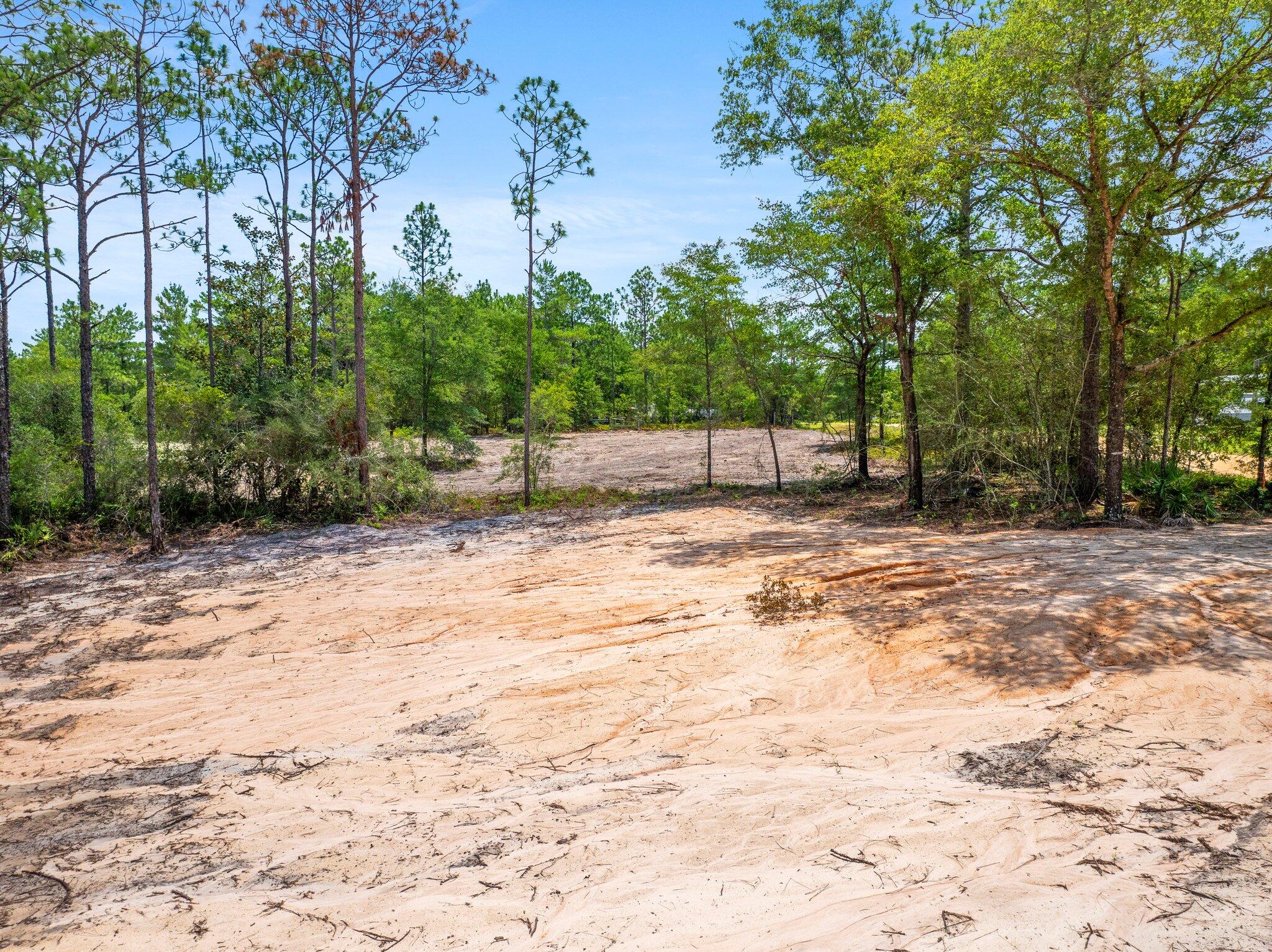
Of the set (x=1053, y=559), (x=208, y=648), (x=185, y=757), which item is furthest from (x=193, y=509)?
(x=1053, y=559)

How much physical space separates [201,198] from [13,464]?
9852 mm

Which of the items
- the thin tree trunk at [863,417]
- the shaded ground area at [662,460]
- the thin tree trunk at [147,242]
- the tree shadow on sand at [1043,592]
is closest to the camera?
the tree shadow on sand at [1043,592]

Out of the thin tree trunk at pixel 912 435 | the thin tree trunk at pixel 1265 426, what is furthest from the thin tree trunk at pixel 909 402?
the thin tree trunk at pixel 1265 426

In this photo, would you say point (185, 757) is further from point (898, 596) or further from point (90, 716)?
point (898, 596)

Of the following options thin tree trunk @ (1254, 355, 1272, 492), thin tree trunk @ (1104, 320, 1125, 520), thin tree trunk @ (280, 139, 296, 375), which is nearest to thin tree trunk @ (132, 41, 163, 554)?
thin tree trunk @ (280, 139, 296, 375)

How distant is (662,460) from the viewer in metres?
24.3

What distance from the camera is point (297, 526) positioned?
12969mm

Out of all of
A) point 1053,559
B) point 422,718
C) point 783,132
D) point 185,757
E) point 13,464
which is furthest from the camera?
point 783,132

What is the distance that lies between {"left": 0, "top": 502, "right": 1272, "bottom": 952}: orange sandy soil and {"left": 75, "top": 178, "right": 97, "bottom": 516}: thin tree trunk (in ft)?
17.4

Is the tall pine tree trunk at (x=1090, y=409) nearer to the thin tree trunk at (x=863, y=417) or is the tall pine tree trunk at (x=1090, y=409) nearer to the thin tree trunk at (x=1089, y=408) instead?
the thin tree trunk at (x=1089, y=408)

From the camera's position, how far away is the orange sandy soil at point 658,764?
297 cm

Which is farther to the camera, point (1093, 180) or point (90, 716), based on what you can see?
point (1093, 180)

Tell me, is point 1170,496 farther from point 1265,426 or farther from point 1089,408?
point 1265,426

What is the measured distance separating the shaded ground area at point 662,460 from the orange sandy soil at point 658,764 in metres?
9.93
